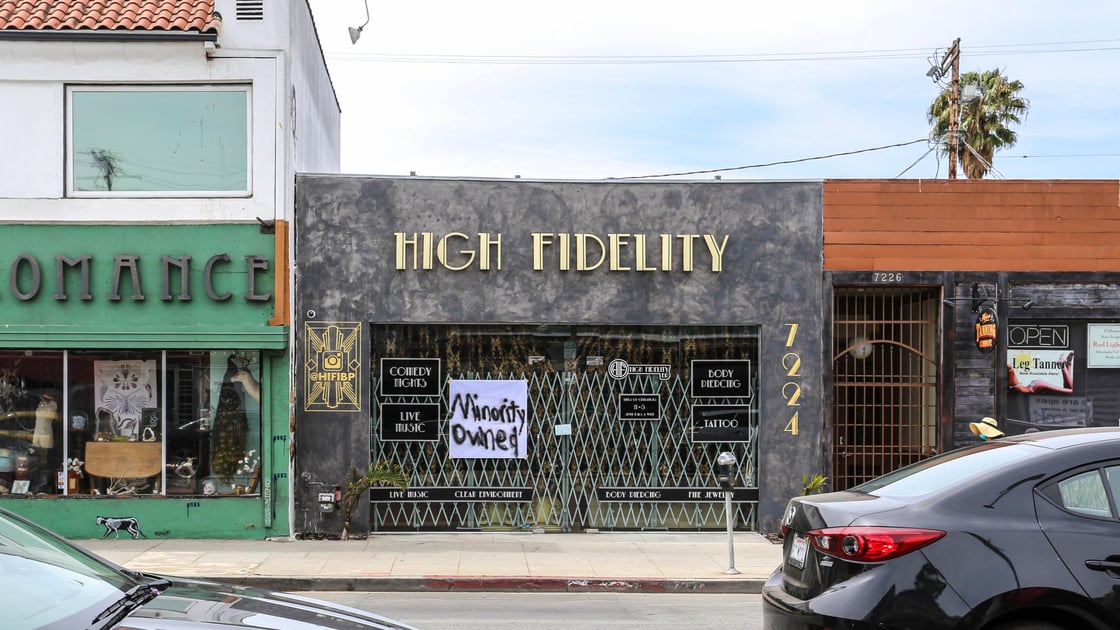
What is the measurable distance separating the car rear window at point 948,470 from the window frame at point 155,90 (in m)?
9.37

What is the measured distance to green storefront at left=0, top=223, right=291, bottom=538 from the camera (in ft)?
41.1

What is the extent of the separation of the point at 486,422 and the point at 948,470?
8.24 meters

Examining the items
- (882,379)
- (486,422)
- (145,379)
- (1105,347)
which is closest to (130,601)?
(486,422)

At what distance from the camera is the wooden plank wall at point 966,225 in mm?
13305

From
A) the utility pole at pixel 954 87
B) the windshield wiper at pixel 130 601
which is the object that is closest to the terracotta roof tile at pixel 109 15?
the windshield wiper at pixel 130 601

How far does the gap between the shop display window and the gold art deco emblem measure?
2.20ft

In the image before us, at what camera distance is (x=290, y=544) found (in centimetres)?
1239

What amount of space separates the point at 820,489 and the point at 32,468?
10.1 m

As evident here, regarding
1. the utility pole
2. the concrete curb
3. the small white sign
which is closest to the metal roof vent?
the concrete curb

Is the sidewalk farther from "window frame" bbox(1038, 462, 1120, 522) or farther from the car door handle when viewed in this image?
the car door handle

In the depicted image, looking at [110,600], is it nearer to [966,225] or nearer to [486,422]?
[486,422]

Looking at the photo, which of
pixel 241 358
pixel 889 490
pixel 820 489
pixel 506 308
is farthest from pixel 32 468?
pixel 889 490

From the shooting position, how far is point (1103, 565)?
16.0ft

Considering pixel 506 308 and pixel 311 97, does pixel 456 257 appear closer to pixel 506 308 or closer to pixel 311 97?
pixel 506 308
